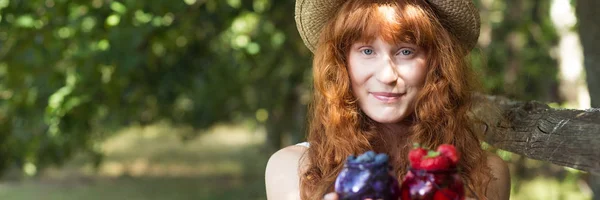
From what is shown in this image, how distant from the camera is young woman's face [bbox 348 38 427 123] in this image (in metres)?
2.53

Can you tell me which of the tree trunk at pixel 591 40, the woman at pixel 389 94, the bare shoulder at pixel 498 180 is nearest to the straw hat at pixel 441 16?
the woman at pixel 389 94

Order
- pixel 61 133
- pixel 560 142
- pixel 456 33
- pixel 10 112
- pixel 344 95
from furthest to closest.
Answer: pixel 10 112
pixel 61 133
pixel 456 33
pixel 344 95
pixel 560 142

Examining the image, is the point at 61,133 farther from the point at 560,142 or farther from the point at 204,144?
the point at 204,144

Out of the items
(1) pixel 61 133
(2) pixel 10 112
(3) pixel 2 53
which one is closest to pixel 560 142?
(1) pixel 61 133

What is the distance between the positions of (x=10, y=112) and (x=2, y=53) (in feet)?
2.39

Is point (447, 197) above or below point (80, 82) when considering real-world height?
below

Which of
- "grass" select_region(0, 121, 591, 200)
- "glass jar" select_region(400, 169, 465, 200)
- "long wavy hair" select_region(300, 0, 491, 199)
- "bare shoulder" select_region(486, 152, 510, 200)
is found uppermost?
"long wavy hair" select_region(300, 0, 491, 199)

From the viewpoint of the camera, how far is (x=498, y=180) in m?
2.73

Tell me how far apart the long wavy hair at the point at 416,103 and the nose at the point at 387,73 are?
7cm

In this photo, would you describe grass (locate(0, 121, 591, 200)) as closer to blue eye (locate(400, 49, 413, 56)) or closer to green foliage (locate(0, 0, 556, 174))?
green foliage (locate(0, 0, 556, 174))

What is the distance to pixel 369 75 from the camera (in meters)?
2.56

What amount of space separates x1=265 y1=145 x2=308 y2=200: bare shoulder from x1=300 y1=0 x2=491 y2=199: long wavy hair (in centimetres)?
5

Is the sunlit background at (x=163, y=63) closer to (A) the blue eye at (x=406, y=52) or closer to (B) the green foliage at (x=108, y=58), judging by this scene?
(B) the green foliage at (x=108, y=58)

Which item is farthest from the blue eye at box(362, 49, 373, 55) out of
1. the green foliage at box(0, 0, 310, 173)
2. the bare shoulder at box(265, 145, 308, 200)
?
the green foliage at box(0, 0, 310, 173)
